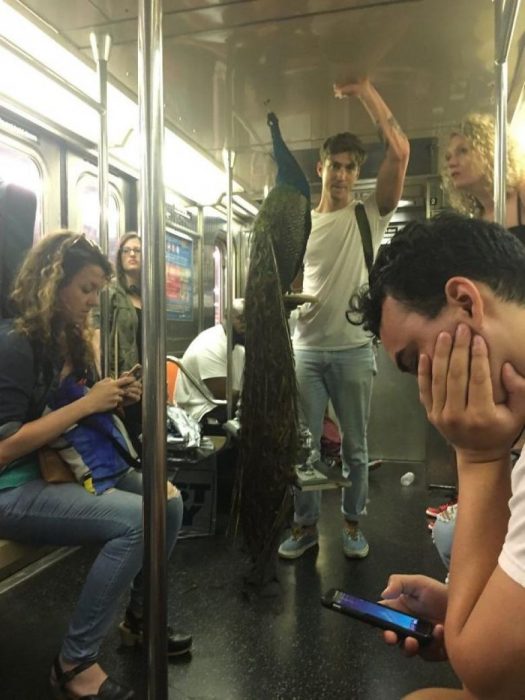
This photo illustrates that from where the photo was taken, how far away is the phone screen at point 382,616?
919 millimetres

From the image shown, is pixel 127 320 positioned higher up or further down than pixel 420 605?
higher up

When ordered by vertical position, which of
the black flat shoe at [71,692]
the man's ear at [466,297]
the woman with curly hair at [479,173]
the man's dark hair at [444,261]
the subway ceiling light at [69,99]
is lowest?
the black flat shoe at [71,692]

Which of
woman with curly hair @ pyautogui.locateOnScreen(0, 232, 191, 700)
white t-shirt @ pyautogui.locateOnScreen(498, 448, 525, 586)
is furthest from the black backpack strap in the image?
white t-shirt @ pyautogui.locateOnScreen(498, 448, 525, 586)

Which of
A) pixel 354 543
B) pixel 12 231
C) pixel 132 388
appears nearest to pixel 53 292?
pixel 12 231

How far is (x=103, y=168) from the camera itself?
1.95 m

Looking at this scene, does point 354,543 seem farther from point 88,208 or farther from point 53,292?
point 88,208

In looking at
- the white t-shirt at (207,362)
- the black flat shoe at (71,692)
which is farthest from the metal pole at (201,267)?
the black flat shoe at (71,692)

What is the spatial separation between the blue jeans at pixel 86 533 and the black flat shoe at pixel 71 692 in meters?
0.04

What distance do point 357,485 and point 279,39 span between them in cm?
200

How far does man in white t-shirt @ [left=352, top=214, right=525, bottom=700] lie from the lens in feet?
2.06

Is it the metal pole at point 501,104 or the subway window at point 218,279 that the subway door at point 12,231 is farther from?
the subway window at point 218,279

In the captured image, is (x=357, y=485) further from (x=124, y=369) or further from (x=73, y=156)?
(x=73, y=156)

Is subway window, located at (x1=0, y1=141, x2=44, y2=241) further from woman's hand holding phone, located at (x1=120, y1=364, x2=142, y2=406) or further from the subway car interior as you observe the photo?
woman's hand holding phone, located at (x1=120, y1=364, x2=142, y2=406)

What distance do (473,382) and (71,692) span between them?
4.77 feet
